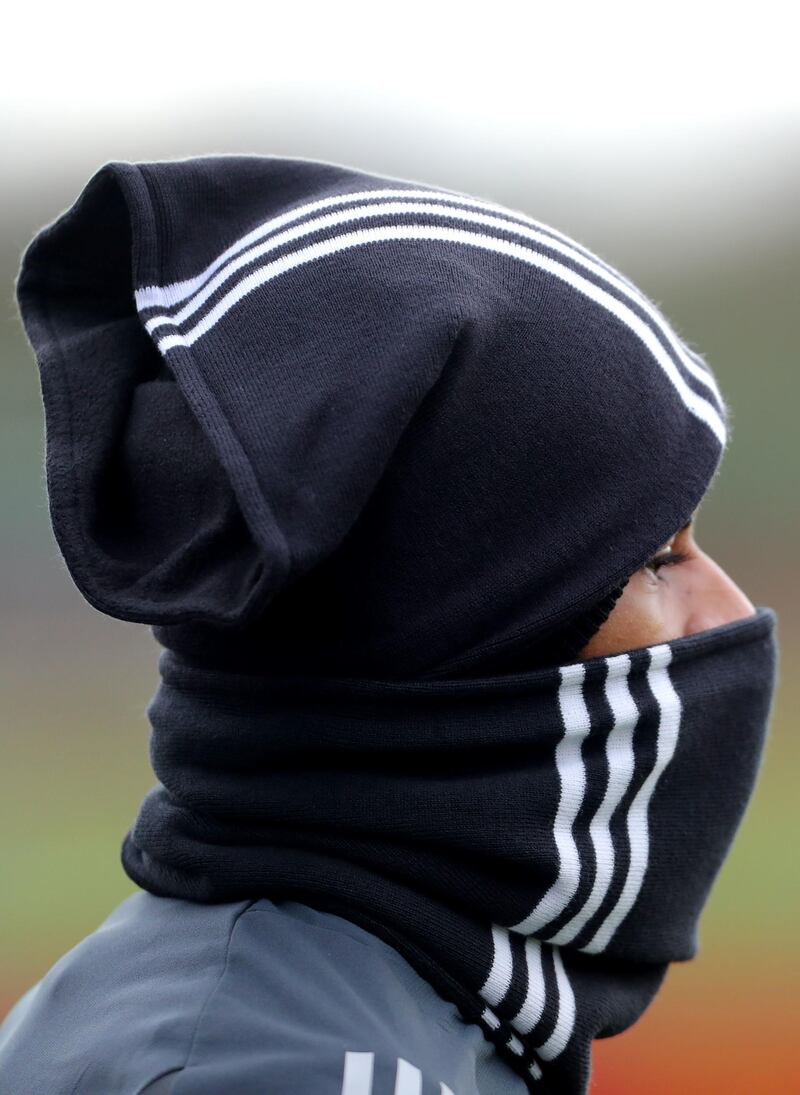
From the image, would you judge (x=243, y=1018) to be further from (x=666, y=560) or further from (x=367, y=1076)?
(x=666, y=560)

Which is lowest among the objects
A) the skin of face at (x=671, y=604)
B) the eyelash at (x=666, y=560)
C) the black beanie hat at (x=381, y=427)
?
the skin of face at (x=671, y=604)

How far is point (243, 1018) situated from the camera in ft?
3.44

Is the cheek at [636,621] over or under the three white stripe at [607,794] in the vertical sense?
over

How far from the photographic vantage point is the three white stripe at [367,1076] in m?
1.01

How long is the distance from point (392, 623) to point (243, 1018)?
1.24ft

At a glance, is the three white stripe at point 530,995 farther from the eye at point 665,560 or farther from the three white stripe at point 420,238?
the three white stripe at point 420,238

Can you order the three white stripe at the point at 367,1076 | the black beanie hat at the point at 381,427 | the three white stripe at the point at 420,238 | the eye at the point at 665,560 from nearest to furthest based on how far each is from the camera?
the three white stripe at the point at 367,1076
the black beanie hat at the point at 381,427
the three white stripe at the point at 420,238
the eye at the point at 665,560

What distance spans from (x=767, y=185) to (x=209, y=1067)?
1029 cm

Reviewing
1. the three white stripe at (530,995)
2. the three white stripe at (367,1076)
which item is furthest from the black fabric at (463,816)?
the three white stripe at (367,1076)

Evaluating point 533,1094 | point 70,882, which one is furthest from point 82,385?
point 70,882

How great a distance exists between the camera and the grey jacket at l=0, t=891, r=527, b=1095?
102 cm

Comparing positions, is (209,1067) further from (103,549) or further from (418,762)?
(103,549)

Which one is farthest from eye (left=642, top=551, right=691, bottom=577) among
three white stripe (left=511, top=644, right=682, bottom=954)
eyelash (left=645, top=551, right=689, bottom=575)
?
three white stripe (left=511, top=644, right=682, bottom=954)

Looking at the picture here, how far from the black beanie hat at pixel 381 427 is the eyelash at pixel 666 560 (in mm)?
110
